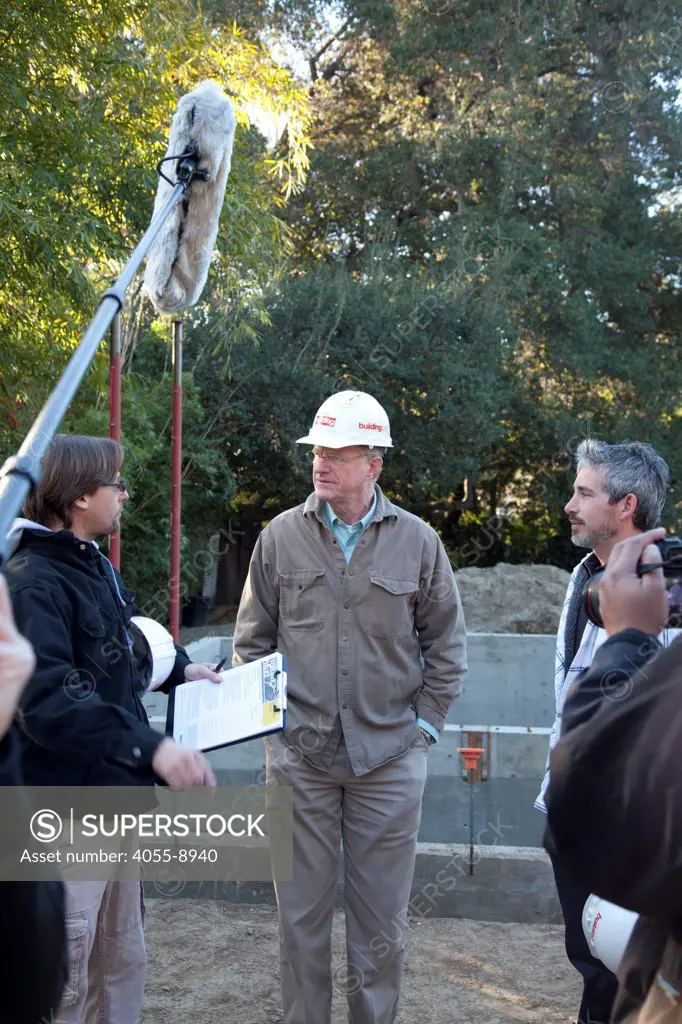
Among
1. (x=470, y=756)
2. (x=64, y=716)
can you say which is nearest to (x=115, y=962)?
(x=64, y=716)

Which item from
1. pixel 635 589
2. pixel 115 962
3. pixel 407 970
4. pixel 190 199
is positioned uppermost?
pixel 190 199

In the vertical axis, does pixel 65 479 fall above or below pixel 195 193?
below

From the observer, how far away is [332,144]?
62.9ft

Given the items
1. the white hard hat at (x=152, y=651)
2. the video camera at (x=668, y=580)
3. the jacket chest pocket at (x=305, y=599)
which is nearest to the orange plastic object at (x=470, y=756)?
the jacket chest pocket at (x=305, y=599)

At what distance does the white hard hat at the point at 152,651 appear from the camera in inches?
117

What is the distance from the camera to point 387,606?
3.46 meters

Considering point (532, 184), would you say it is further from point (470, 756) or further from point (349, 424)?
point (349, 424)

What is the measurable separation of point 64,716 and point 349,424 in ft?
4.95

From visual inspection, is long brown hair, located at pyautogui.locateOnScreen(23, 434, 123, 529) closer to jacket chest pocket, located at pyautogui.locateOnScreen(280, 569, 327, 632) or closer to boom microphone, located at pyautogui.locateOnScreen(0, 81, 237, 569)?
boom microphone, located at pyautogui.locateOnScreen(0, 81, 237, 569)

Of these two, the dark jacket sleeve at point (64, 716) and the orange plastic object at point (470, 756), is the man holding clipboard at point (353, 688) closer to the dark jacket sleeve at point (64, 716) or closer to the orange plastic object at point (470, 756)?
the dark jacket sleeve at point (64, 716)

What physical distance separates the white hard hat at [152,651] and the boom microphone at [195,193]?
1.31m

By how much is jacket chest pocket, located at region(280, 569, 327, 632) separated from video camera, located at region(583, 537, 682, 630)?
149cm

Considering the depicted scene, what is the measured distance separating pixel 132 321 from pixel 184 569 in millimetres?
4090

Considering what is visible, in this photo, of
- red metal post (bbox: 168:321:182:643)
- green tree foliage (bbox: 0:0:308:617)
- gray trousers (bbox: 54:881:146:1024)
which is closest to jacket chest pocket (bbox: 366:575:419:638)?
gray trousers (bbox: 54:881:146:1024)
